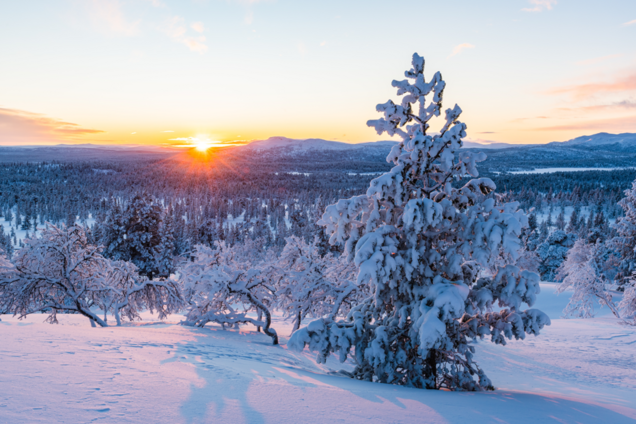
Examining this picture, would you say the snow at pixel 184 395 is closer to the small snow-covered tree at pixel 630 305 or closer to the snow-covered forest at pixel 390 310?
the snow-covered forest at pixel 390 310

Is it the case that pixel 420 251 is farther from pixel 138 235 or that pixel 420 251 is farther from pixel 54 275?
pixel 138 235

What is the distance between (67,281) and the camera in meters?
13.8

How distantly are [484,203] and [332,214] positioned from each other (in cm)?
323

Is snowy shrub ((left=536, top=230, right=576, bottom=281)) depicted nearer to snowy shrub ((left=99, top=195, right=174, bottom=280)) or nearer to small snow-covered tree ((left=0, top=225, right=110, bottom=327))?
snowy shrub ((left=99, top=195, right=174, bottom=280))

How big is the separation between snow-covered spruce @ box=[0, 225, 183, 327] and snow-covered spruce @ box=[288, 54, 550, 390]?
9.74 meters

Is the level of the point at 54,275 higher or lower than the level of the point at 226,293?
higher

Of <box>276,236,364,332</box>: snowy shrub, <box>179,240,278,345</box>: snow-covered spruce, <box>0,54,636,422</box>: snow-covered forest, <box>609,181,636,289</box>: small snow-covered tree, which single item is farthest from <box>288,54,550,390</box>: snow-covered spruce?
<box>609,181,636,289</box>: small snow-covered tree

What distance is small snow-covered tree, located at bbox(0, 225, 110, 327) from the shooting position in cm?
1289

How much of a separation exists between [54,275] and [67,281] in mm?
534

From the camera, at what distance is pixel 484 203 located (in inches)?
317

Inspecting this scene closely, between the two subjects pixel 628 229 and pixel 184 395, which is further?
pixel 628 229

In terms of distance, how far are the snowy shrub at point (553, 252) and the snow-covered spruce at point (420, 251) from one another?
5665cm

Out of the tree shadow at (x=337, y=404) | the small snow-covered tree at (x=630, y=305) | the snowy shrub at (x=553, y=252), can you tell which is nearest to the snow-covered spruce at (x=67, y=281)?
the tree shadow at (x=337, y=404)

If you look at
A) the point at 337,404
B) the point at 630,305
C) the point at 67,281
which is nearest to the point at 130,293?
the point at 67,281
